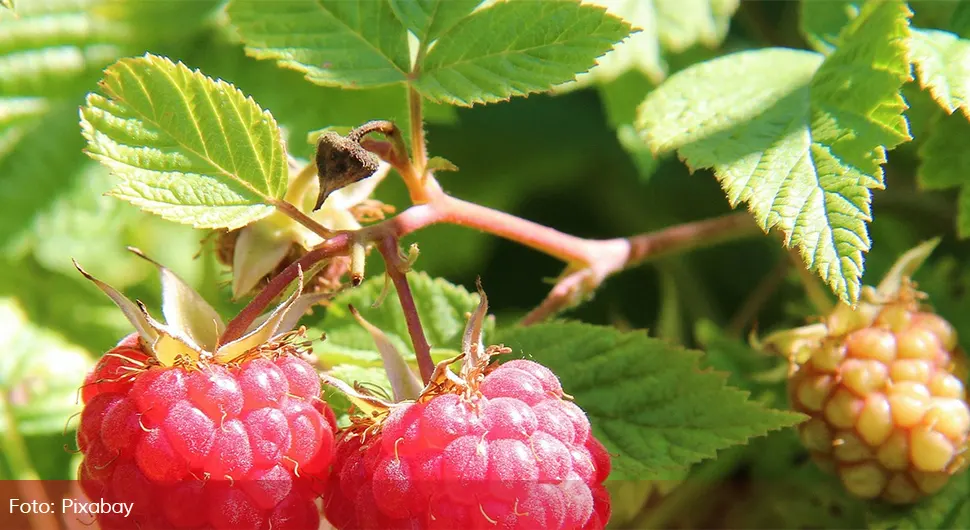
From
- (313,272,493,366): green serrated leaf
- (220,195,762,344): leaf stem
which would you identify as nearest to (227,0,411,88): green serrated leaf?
(220,195,762,344): leaf stem

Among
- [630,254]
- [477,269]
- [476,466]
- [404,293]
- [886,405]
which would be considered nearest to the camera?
[476,466]

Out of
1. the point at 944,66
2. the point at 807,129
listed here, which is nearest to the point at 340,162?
the point at 807,129

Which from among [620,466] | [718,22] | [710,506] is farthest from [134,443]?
[718,22]

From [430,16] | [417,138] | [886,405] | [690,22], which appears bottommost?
[886,405]

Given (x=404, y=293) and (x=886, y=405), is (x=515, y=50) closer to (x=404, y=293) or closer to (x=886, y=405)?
(x=404, y=293)

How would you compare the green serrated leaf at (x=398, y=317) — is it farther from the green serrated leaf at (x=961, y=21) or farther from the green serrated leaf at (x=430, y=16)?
the green serrated leaf at (x=961, y=21)

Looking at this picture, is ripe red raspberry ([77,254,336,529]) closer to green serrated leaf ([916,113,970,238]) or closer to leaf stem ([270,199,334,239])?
leaf stem ([270,199,334,239])

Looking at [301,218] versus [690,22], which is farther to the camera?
[690,22]
